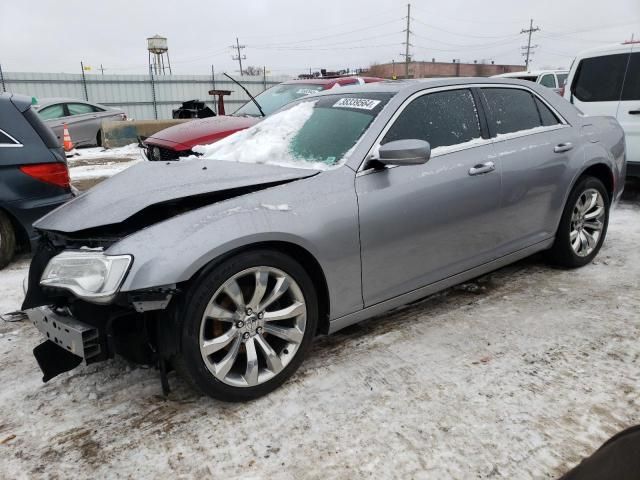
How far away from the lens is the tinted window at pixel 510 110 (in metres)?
3.61

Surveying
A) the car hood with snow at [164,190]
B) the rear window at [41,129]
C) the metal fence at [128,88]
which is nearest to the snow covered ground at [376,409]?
the car hood with snow at [164,190]

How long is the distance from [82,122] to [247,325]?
13.2 meters

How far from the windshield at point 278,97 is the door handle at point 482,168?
4.05 meters

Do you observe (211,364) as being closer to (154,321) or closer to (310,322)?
(154,321)

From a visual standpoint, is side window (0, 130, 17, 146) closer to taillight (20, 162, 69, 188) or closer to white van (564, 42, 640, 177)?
taillight (20, 162, 69, 188)

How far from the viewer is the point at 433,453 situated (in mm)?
2125

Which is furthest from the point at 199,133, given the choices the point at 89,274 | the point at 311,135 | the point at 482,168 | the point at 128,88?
the point at 128,88

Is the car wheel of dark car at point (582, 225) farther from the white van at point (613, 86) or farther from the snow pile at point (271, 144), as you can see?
the white van at point (613, 86)

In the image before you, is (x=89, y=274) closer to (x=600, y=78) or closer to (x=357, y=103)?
(x=357, y=103)

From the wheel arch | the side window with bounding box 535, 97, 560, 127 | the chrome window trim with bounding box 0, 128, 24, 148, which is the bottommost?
the wheel arch

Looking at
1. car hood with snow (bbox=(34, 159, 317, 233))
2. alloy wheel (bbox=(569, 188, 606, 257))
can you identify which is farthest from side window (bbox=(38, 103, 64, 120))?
alloy wheel (bbox=(569, 188, 606, 257))

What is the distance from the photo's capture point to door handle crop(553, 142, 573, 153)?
386cm

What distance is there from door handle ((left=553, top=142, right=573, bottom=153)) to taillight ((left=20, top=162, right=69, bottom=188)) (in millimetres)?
4063

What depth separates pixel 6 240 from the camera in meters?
4.43
